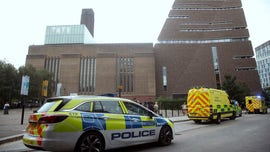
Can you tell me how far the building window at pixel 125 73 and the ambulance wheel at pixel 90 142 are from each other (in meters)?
61.9

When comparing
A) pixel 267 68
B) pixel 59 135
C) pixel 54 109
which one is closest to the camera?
pixel 59 135

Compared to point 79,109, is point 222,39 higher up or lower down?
higher up

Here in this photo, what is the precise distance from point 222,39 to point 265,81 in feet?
129

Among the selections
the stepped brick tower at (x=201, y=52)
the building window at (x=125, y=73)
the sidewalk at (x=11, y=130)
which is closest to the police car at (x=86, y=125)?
the sidewalk at (x=11, y=130)

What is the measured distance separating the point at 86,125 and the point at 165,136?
2.87 m

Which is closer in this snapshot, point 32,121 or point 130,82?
point 32,121

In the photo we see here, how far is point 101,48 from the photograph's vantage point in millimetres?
68438

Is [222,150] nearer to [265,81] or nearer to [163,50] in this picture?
[163,50]

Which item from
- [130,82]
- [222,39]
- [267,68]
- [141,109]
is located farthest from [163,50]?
[141,109]

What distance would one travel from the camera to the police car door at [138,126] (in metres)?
5.15

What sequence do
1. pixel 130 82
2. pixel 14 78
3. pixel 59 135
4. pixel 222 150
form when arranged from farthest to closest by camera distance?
1. pixel 130 82
2. pixel 14 78
3. pixel 222 150
4. pixel 59 135

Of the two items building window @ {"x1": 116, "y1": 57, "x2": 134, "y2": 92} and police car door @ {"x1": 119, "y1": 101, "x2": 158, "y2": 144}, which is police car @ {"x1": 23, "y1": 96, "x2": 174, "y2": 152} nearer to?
police car door @ {"x1": 119, "y1": 101, "x2": 158, "y2": 144}

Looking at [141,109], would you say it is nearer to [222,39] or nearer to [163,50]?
[163,50]

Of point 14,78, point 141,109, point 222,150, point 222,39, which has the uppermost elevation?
point 222,39
